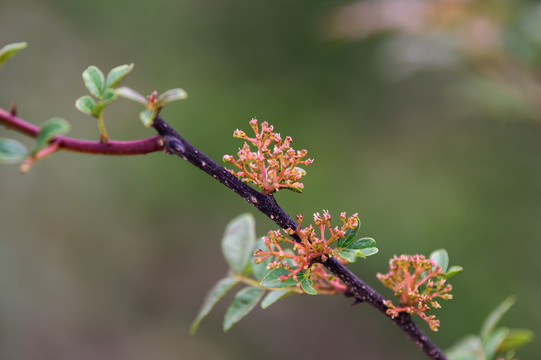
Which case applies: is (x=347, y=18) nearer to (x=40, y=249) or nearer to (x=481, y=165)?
(x=481, y=165)

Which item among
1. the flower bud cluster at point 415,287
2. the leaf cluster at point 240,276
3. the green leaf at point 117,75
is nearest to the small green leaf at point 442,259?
the flower bud cluster at point 415,287

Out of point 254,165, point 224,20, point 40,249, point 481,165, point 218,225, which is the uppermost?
point 224,20

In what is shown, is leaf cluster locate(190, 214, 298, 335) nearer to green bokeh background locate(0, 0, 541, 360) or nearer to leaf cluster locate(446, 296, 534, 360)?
leaf cluster locate(446, 296, 534, 360)

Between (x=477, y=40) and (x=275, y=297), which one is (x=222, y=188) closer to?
(x=477, y=40)

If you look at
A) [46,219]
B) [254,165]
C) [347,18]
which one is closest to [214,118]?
[46,219]

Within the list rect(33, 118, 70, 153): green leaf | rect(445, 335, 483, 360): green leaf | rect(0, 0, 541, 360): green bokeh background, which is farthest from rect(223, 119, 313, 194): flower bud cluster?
rect(0, 0, 541, 360): green bokeh background

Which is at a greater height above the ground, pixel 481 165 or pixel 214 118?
pixel 214 118

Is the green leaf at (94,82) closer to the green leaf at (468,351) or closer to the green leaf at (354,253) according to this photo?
the green leaf at (354,253)
